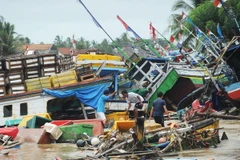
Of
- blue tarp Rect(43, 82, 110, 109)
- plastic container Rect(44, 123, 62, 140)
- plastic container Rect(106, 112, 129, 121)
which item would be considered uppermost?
blue tarp Rect(43, 82, 110, 109)

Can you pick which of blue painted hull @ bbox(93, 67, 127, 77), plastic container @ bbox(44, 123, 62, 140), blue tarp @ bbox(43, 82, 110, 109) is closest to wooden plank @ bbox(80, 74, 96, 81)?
blue tarp @ bbox(43, 82, 110, 109)

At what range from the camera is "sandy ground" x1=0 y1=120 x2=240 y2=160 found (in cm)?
1126

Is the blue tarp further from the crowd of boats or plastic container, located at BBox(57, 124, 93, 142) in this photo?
plastic container, located at BBox(57, 124, 93, 142)

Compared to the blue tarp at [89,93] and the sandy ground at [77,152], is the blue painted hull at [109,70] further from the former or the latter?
the sandy ground at [77,152]

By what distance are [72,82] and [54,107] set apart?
2.08 meters

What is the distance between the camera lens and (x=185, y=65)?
28766 millimetres

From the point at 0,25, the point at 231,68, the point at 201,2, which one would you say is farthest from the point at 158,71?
the point at 0,25

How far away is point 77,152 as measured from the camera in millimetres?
13586

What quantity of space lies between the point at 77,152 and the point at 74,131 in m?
2.82

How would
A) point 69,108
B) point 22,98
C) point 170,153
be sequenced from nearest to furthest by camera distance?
point 170,153 < point 22,98 < point 69,108

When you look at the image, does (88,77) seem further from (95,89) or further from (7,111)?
(7,111)

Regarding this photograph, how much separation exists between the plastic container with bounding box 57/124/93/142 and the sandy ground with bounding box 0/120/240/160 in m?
0.68

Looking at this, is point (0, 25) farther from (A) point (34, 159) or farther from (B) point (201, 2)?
(A) point (34, 159)

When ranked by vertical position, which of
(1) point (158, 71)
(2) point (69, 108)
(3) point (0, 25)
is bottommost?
(2) point (69, 108)
